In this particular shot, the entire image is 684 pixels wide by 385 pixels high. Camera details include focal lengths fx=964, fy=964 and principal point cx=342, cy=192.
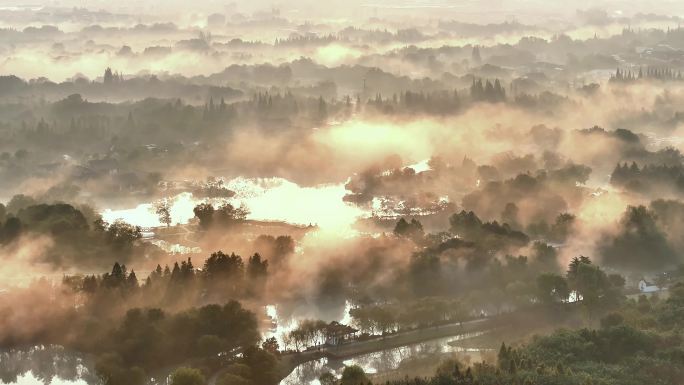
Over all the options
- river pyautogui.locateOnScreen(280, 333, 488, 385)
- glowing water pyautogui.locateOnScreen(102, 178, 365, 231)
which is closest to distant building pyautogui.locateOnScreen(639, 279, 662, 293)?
river pyautogui.locateOnScreen(280, 333, 488, 385)

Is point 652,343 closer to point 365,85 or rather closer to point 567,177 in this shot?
point 567,177

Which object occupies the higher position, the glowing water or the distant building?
the glowing water

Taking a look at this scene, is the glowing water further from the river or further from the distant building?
the distant building

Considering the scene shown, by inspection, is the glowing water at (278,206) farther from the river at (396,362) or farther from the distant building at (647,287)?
the distant building at (647,287)

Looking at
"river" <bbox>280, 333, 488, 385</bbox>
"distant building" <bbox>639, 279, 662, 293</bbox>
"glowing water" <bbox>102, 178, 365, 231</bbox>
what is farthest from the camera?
"glowing water" <bbox>102, 178, 365, 231</bbox>

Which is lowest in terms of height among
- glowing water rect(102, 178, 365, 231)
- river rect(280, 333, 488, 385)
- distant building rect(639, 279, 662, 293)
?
river rect(280, 333, 488, 385)

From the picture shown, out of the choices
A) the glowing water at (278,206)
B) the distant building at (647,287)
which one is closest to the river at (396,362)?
the distant building at (647,287)

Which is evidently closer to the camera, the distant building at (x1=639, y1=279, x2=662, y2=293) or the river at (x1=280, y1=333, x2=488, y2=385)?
the river at (x1=280, y1=333, x2=488, y2=385)

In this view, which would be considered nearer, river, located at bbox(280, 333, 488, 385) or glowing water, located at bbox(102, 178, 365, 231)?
river, located at bbox(280, 333, 488, 385)

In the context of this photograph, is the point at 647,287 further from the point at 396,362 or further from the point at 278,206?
the point at 278,206

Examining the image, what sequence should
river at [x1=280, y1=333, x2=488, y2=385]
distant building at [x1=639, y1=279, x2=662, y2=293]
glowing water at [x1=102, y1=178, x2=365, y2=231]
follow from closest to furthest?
river at [x1=280, y1=333, x2=488, y2=385]
distant building at [x1=639, y1=279, x2=662, y2=293]
glowing water at [x1=102, y1=178, x2=365, y2=231]

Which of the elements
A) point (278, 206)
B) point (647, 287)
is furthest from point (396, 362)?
point (278, 206)

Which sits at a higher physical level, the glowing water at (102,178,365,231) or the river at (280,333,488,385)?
the glowing water at (102,178,365,231)
